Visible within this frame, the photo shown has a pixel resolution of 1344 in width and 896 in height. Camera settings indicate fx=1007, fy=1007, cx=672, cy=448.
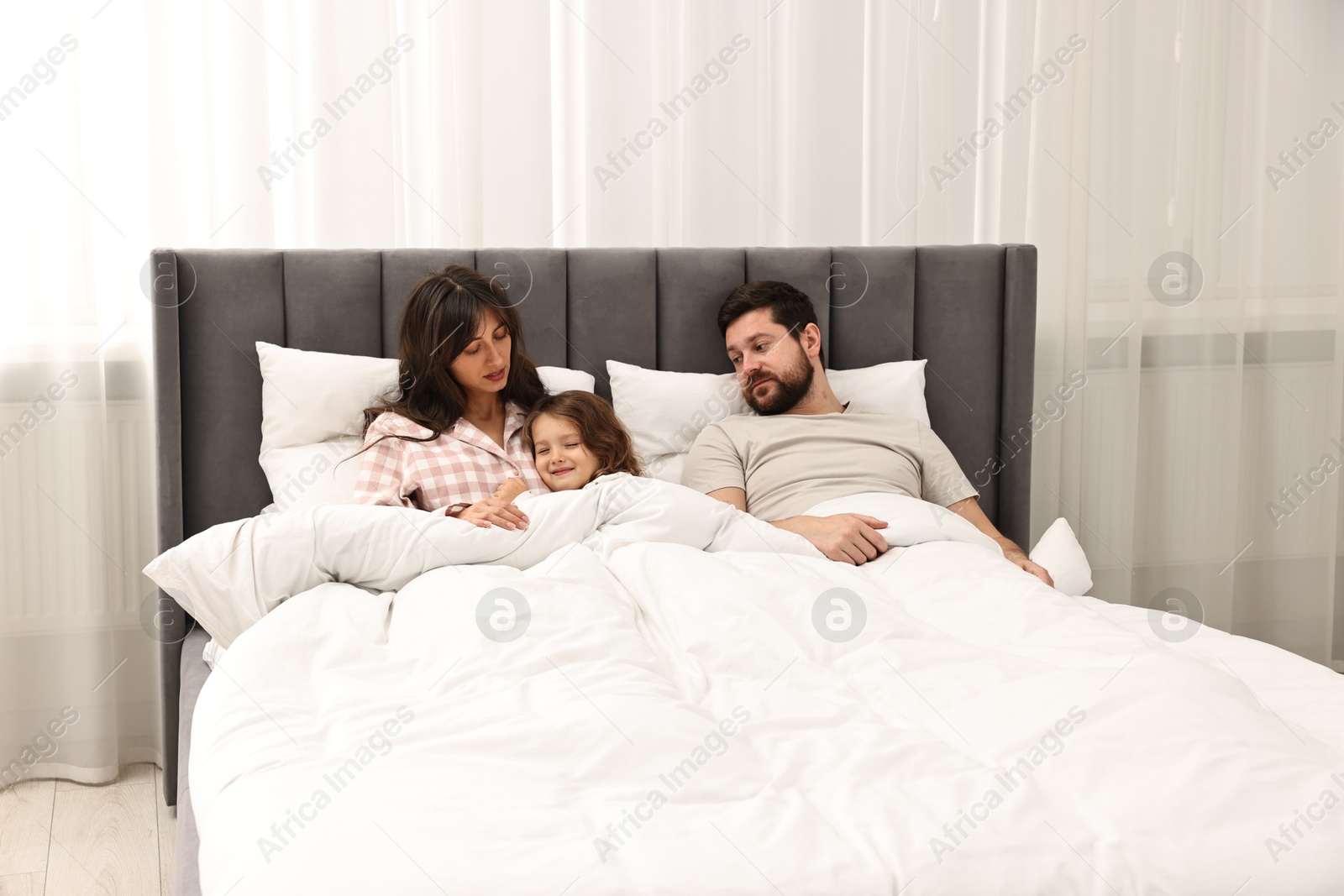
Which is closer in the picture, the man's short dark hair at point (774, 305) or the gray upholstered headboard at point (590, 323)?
the gray upholstered headboard at point (590, 323)

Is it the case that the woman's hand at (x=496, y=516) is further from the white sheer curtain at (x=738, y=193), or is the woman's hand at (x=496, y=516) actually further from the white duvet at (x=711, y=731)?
the white sheer curtain at (x=738, y=193)

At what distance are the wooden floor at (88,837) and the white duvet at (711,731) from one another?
62 cm

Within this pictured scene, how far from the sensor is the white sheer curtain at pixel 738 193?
79.4 inches

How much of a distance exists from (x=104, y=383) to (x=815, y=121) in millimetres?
1649

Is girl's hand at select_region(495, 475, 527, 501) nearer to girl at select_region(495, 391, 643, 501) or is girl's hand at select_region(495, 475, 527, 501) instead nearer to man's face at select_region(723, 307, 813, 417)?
girl at select_region(495, 391, 643, 501)

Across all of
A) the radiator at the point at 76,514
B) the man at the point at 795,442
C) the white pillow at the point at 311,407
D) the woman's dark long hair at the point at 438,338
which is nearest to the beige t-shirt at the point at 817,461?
the man at the point at 795,442

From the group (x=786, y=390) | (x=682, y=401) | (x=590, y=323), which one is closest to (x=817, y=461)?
(x=786, y=390)

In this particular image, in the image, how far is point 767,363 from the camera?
6.54 ft

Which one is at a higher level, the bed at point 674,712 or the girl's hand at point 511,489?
the girl's hand at point 511,489

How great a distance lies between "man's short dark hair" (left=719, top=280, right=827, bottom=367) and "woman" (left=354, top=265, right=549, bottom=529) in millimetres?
433

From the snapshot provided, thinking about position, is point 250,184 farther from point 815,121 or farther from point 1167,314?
point 1167,314

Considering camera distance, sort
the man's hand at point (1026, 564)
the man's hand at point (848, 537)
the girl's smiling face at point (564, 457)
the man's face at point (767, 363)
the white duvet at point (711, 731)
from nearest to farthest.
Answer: the white duvet at point (711, 731) → the man's hand at point (848, 537) → the man's hand at point (1026, 564) → the girl's smiling face at point (564, 457) → the man's face at point (767, 363)

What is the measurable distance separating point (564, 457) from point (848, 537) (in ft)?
1.73

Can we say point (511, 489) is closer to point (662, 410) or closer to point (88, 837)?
point (662, 410)
